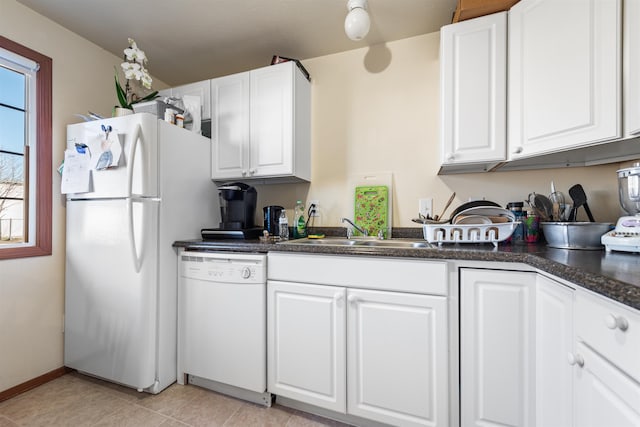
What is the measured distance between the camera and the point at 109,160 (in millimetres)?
1605

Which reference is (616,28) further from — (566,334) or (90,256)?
(90,256)

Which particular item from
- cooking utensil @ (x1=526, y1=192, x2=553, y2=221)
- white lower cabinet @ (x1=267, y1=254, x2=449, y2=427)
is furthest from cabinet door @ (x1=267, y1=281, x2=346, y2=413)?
cooking utensil @ (x1=526, y1=192, x2=553, y2=221)

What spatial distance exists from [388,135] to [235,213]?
1.24 m

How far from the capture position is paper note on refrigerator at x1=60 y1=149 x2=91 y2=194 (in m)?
1.68

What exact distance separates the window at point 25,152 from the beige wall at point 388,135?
1.56m

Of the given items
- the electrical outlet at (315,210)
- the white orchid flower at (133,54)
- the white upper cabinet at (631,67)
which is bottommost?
the electrical outlet at (315,210)

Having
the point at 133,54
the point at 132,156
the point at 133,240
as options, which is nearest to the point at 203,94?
the point at 133,54

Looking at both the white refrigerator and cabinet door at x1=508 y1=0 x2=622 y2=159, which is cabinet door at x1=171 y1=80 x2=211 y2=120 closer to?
the white refrigerator

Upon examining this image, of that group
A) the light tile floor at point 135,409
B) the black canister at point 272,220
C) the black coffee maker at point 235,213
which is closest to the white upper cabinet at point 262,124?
the black coffee maker at point 235,213

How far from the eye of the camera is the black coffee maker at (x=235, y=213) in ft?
6.09

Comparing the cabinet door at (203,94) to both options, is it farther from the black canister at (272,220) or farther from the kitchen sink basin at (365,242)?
the kitchen sink basin at (365,242)

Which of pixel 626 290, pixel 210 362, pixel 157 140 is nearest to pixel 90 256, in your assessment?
pixel 157 140

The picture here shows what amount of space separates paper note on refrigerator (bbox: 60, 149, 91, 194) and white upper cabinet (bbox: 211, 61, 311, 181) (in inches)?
29.2

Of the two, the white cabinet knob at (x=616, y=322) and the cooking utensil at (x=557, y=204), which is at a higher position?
the cooking utensil at (x=557, y=204)
